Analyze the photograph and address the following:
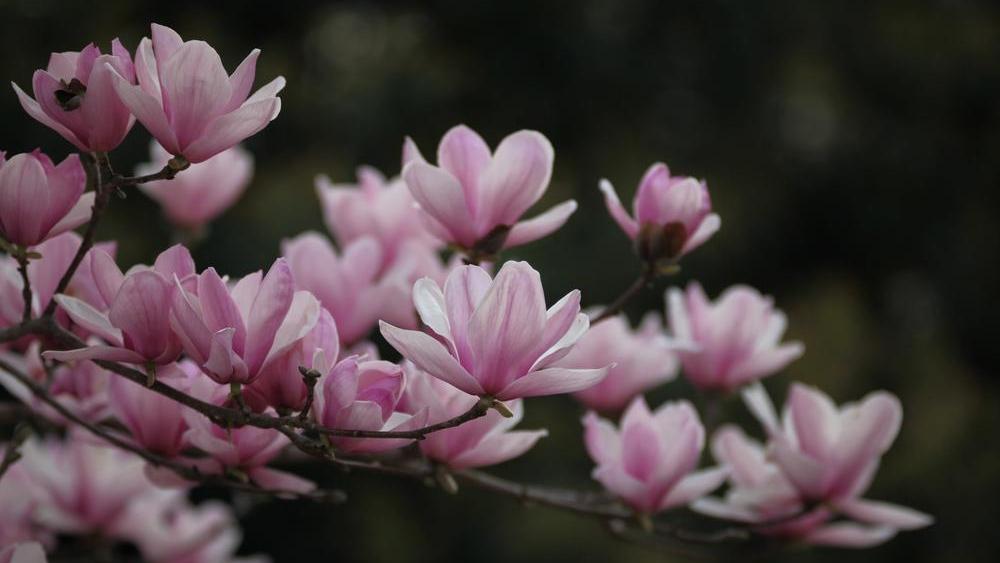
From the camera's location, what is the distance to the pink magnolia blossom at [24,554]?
1.39ft

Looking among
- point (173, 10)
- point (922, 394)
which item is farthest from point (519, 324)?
point (173, 10)

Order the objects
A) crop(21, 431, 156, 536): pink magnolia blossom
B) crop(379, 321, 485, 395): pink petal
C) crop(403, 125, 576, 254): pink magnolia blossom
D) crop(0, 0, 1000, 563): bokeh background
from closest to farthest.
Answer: crop(379, 321, 485, 395): pink petal
crop(403, 125, 576, 254): pink magnolia blossom
crop(21, 431, 156, 536): pink magnolia blossom
crop(0, 0, 1000, 563): bokeh background

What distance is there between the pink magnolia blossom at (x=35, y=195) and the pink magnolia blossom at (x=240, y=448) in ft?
0.27

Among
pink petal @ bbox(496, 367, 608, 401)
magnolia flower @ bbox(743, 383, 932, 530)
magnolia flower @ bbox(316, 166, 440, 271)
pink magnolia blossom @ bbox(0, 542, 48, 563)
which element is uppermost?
magnolia flower @ bbox(316, 166, 440, 271)

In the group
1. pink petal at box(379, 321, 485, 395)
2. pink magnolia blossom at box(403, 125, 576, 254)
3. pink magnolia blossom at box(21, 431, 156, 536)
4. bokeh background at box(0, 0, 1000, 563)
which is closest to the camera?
pink petal at box(379, 321, 485, 395)

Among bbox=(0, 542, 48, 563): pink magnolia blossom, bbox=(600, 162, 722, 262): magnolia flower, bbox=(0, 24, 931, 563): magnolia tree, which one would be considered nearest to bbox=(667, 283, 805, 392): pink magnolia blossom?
bbox=(0, 24, 931, 563): magnolia tree

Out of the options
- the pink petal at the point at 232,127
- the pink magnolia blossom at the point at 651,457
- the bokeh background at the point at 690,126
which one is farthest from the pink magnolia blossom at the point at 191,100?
the bokeh background at the point at 690,126

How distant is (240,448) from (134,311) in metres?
0.08

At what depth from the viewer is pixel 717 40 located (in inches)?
123

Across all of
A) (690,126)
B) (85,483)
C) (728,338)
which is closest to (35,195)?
(85,483)

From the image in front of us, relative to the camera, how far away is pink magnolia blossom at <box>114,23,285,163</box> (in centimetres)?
41

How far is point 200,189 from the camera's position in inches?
27.6

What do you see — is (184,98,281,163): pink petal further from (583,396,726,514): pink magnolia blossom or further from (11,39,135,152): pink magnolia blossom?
(583,396,726,514): pink magnolia blossom

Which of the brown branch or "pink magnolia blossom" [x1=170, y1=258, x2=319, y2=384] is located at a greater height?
"pink magnolia blossom" [x1=170, y1=258, x2=319, y2=384]
